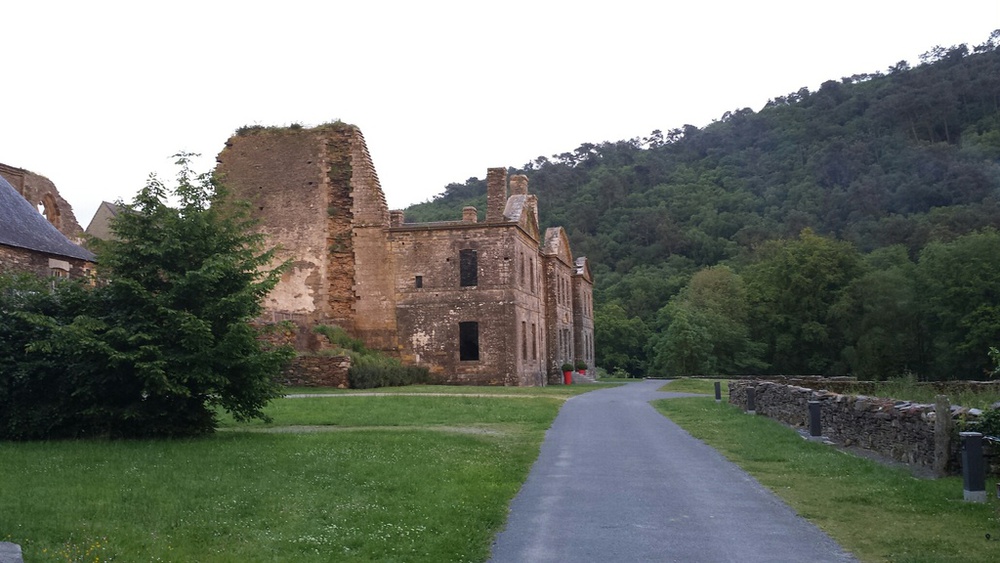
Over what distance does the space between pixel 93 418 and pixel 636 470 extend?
9356mm

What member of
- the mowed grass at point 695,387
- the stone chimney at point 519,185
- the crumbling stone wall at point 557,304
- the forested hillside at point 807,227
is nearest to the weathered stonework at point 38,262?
the stone chimney at point 519,185

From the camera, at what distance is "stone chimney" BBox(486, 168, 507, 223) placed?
39188 mm

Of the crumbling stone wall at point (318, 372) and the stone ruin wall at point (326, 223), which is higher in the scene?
the stone ruin wall at point (326, 223)

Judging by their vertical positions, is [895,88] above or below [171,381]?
above

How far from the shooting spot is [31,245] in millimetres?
25594

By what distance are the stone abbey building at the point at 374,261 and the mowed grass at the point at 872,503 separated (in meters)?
22.2

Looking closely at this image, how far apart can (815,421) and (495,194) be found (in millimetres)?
24387

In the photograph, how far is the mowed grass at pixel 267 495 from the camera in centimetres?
793

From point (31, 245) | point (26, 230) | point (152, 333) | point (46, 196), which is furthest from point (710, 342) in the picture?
point (152, 333)

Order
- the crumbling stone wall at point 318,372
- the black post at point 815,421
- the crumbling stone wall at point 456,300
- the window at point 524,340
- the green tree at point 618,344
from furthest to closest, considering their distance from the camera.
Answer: the green tree at point 618,344
the window at point 524,340
the crumbling stone wall at point 456,300
the crumbling stone wall at point 318,372
the black post at point 815,421

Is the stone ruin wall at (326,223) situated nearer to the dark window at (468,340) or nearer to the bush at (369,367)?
the bush at (369,367)

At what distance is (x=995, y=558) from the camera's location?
7633 mm

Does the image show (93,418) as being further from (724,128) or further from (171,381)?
(724,128)

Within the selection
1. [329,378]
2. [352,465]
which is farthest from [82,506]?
[329,378]
